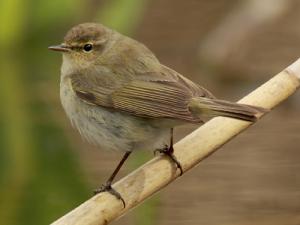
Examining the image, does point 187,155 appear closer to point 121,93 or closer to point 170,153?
point 170,153

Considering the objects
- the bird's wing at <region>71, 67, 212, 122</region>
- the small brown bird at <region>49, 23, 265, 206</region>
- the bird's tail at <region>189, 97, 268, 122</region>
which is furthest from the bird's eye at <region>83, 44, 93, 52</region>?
the bird's tail at <region>189, 97, 268, 122</region>

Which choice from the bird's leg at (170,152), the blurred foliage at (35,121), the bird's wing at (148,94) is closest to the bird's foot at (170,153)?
the bird's leg at (170,152)

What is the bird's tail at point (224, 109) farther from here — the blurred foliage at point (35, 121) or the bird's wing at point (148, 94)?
the blurred foliage at point (35, 121)

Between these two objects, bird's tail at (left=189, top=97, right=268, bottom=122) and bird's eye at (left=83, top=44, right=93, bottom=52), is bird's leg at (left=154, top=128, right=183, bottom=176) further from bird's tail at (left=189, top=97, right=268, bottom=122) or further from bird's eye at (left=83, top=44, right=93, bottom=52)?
bird's eye at (left=83, top=44, right=93, bottom=52)

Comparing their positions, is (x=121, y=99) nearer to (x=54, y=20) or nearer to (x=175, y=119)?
(x=175, y=119)

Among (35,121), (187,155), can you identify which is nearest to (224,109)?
(187,155)

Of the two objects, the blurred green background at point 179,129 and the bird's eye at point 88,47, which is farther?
the blurred green background at point 179,129

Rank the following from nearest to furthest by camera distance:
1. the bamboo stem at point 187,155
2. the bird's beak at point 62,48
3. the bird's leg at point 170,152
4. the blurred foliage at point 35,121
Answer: the bamboo stem at point 187,155 < the bird's leg at point 170,152 < the bird's beak at point 62,48 < the blurred foliage at point 35,121
